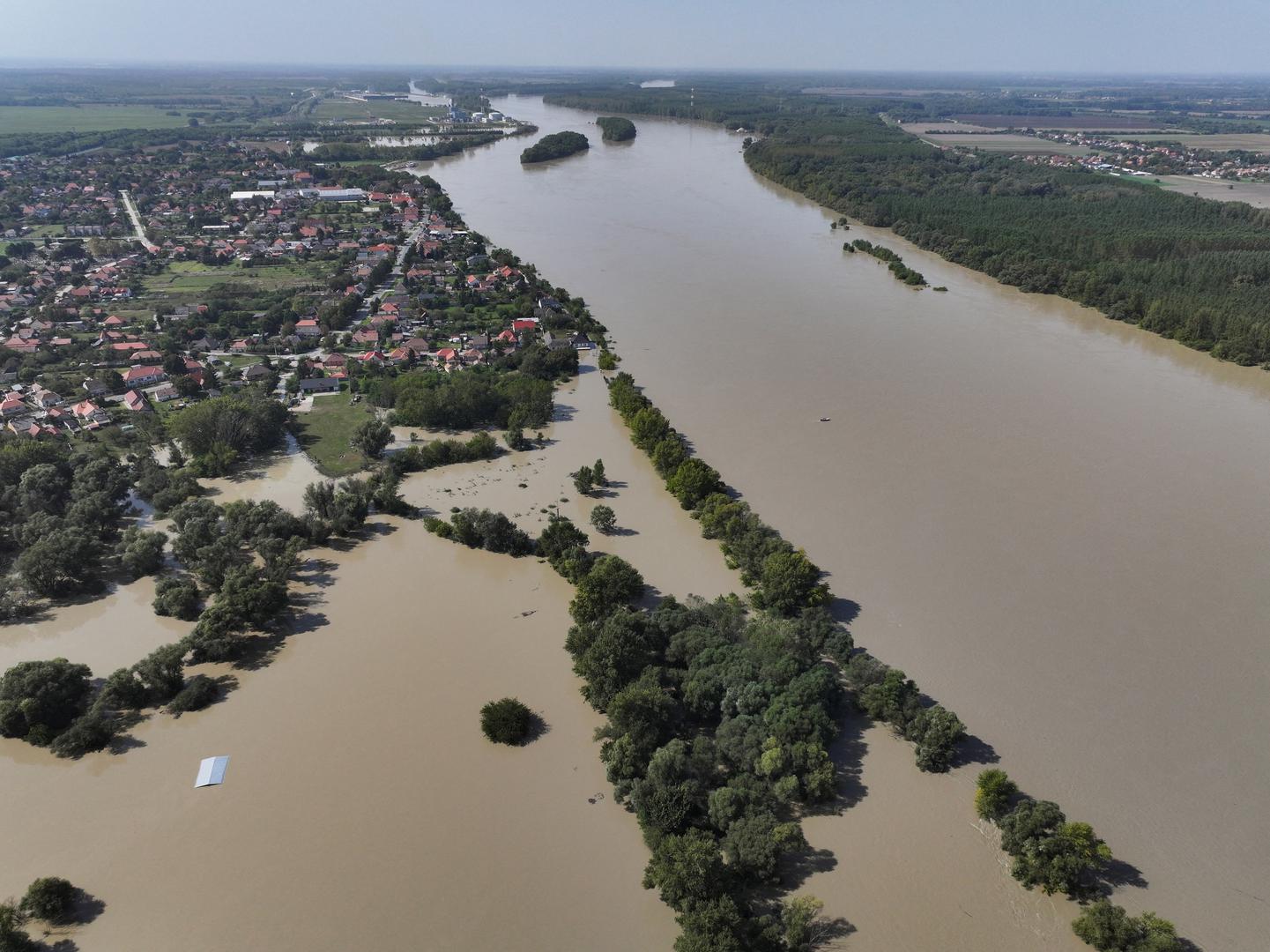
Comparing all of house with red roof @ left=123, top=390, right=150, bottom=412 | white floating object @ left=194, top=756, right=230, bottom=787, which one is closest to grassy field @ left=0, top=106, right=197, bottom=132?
house with red roof @ left=123, top=390, right=150, bottom=412

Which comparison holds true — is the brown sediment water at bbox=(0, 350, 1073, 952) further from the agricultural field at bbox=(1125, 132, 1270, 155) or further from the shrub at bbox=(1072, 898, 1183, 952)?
the agricultural field at bbox=(1125, 132, 1270, 155)

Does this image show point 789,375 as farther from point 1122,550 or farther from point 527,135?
point 527,135

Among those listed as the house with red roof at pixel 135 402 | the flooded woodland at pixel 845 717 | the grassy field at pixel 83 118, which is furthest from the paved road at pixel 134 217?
the grassy field at pixel 83 118

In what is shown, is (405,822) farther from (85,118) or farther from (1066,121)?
(1066,121)

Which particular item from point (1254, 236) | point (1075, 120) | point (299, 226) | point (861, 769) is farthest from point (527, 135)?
point (861, 769)

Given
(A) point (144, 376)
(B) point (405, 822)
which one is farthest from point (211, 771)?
(A) point (144, 376)

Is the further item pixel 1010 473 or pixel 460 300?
pixel 460 300
